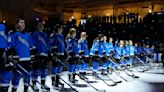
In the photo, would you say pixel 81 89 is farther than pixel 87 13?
No

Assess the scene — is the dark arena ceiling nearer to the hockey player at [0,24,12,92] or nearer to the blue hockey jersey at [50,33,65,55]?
the blue hockey jersey at [50,33,65,55]

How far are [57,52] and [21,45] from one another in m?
1.92

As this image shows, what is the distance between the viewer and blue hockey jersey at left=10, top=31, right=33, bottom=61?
7.59 meters

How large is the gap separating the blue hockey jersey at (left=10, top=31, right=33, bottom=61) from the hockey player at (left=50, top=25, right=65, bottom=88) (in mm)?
1474

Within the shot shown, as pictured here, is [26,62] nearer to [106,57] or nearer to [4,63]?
[4,63]

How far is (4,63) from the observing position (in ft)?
22.6

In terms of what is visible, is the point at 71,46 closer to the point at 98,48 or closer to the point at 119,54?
the point at 98,48

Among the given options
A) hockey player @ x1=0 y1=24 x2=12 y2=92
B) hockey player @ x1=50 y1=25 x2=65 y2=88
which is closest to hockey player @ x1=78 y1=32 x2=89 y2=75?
hockey player @ x1=50 y1=25 x2=65 y2=88

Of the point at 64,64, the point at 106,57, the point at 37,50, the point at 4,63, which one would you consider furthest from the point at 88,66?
the point at 4,63

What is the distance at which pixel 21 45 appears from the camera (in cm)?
764

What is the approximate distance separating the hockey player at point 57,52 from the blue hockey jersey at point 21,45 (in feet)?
4.84

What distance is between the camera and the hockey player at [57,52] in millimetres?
9172

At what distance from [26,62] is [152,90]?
3804mm

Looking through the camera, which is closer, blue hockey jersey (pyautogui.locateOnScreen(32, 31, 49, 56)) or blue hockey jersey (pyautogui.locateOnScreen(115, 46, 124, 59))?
blue hockey jersey (pyautogui.locateOnScreen(32, 31, 49, 56))
